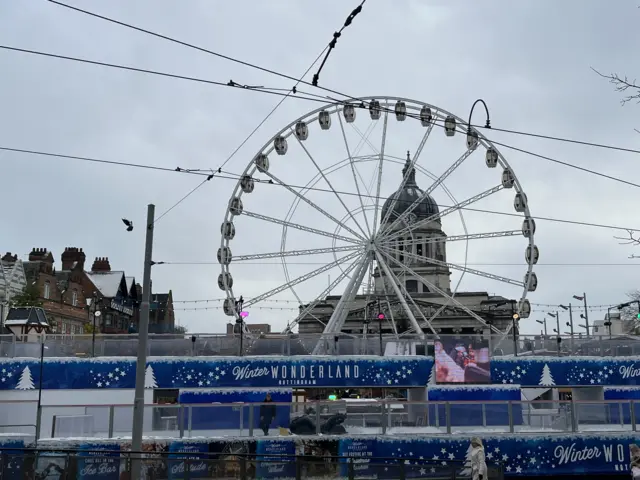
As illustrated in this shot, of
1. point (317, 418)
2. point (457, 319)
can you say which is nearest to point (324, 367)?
point (317, 418)

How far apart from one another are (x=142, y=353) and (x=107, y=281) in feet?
265

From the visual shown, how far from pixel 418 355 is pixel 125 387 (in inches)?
478

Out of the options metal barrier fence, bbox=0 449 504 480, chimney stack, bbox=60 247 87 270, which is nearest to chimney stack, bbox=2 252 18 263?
chimney stack, bbox=60 247 87 270

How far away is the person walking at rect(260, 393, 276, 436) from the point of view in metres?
26.3

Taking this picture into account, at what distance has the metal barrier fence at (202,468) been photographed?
1988 centimetres

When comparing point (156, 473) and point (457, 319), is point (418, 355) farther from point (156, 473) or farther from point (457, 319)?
point (457, 319)

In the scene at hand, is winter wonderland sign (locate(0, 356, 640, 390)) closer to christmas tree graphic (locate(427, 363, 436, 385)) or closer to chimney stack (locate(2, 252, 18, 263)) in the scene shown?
christmas tree graphic (locate(427, 363, 436, 385))

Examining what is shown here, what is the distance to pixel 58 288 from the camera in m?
80.8

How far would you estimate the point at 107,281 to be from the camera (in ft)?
319

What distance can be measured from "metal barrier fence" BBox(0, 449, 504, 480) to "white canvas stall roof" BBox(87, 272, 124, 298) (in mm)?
75804

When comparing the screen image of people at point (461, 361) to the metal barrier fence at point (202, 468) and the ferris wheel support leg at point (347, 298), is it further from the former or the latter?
the metal barrier fence at point (202, 468)

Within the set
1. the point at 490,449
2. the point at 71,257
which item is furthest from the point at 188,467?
the point at 71,257

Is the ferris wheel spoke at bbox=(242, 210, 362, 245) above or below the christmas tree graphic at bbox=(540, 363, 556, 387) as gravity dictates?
above

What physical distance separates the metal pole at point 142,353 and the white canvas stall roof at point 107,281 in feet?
251
